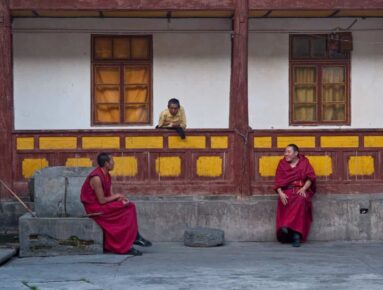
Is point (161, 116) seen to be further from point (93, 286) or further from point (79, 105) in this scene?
point (93, 286)

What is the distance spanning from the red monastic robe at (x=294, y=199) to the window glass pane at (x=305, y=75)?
8.18 feet

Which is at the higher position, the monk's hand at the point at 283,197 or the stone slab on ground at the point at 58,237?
the monk's hand at the point at 283,197

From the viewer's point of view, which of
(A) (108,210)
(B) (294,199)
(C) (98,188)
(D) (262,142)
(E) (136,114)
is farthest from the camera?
(E) (136,114)

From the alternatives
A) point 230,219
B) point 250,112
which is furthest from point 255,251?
point 250,112

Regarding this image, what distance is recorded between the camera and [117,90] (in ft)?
57.9

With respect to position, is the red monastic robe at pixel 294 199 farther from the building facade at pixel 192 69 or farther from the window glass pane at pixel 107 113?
the window glass pane at pixel 107 113

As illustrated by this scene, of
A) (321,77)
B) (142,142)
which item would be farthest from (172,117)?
(321,77)

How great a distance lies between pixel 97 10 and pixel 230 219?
4.02 metres

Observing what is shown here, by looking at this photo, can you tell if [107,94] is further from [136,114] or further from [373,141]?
[373,141]

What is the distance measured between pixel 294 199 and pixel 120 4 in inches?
165

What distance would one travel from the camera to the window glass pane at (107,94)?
57.9ft

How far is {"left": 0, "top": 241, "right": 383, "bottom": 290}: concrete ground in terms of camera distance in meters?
11.5

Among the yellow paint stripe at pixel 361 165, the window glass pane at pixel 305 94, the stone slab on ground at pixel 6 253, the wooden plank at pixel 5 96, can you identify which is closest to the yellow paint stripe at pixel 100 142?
the wooden plank at pixel 5 96

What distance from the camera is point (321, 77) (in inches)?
701
